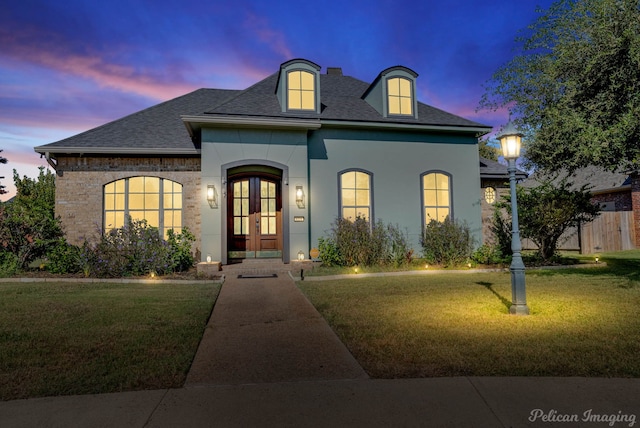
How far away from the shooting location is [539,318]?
5.12 m

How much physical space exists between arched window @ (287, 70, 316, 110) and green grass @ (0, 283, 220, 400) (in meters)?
6.74

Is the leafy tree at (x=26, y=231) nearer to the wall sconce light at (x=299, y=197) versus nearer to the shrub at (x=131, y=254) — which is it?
the shrub at (x=131, y=254)

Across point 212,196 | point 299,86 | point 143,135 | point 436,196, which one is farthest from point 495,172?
point 143,135

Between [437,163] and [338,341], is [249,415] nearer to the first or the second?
[338,341]

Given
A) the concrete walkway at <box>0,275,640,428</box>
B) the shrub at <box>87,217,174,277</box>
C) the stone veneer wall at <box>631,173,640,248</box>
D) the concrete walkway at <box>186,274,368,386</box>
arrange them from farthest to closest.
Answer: the stone veneer wall at <box>631,173,640,248</box> → the shrub at <box>87,217,174,277</box> → the concrete walkway at <box>186,274,368,386</box> → the concrete walkway at <box>0,275,640,428</box>

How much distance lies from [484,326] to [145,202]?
1034 cm

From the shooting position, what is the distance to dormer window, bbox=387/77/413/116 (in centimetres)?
1244

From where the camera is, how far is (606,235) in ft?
55.1

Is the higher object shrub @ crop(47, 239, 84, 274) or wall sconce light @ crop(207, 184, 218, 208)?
wall sconce light @ crop(207, 184, 218, 208)

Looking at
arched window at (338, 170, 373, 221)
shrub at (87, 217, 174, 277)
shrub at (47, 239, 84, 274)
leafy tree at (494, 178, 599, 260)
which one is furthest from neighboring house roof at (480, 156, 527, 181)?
shrub at (47, 239, 84, 274)

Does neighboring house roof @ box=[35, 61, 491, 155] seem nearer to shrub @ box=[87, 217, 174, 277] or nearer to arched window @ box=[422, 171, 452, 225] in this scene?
arched window @ box=[422, 171, 452, 225]

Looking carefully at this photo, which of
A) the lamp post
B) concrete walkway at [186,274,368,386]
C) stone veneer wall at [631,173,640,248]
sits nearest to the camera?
concrete walkway at [186,274,368,386]

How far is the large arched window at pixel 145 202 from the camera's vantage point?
37.6ft

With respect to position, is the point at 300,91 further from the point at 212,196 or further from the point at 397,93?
the point at 212,196
